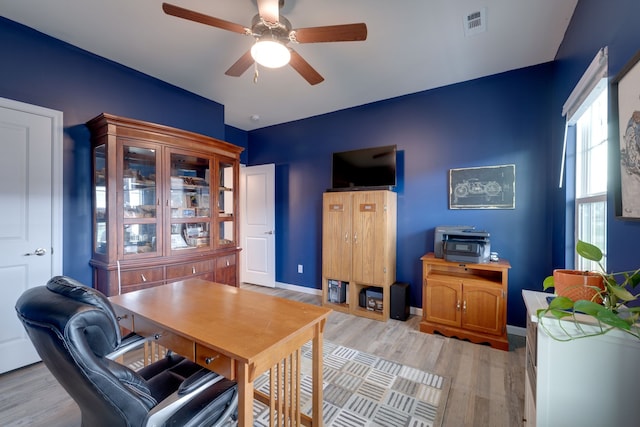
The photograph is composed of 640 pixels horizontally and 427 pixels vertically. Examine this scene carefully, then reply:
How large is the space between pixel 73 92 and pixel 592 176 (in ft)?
14.3

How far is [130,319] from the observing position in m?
1.44

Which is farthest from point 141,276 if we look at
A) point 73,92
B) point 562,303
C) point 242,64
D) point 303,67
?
point 562,303

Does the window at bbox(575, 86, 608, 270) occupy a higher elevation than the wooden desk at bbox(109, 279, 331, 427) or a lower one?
higher

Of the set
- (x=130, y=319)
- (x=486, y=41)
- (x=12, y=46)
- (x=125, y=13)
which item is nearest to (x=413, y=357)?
(x=130, y=319)

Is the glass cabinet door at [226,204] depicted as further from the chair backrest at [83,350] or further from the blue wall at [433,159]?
the chair backrest at [83,350]

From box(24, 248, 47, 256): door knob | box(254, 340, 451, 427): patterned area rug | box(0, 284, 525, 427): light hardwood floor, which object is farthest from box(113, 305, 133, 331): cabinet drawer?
box(24, 248, 47, 256): door knob

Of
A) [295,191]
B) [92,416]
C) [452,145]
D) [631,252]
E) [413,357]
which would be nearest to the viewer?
[92,416]

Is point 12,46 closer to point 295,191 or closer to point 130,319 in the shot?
point 130,319

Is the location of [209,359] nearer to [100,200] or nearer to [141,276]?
[141,276]

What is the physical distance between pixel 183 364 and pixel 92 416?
19.2 inches

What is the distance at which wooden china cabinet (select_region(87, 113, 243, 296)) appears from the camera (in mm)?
2346

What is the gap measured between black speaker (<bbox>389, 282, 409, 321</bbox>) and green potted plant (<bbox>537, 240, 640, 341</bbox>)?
7.31 feet

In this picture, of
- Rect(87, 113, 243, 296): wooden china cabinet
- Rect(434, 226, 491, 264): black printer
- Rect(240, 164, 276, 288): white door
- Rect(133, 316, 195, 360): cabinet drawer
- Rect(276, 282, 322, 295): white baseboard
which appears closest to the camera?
Rect(133, 316, 195, 360): cabinet drawer

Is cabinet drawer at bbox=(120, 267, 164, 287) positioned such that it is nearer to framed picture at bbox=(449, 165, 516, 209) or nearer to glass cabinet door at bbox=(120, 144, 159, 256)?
glass cabinet door at bbox=(120, 144, 159, 256)
